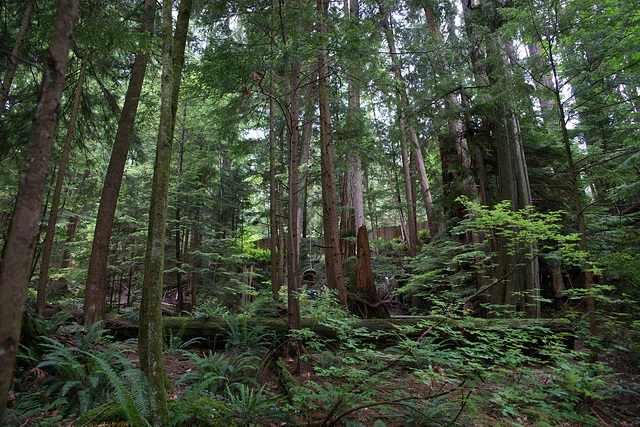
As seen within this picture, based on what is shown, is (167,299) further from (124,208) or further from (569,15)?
(569,15)

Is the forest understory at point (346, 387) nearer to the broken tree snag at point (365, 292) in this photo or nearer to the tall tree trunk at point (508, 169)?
the tall tree trunk at point (508, 169)

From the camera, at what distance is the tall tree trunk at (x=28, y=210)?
1.27 metres

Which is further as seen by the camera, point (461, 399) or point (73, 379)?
point (73, 379)

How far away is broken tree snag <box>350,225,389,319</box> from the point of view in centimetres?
783

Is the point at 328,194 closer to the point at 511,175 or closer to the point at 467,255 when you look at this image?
the point at 467,255

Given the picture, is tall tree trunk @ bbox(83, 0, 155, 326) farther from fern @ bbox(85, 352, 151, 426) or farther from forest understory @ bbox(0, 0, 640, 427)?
fern @ bbox(85, 352, 151, 426)

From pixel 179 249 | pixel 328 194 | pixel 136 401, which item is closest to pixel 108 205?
pixel 179 249

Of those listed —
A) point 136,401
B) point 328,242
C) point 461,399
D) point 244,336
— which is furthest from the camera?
point 328,242

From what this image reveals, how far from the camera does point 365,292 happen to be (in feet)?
27.0

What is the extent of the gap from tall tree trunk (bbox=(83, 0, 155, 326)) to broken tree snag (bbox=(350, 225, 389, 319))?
5.89m

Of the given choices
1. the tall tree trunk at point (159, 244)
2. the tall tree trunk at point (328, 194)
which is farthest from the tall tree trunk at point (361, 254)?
the tall tree trunk at point (159, 244)

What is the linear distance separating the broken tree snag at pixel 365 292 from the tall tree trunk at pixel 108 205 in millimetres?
5889

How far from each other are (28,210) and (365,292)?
7.61 meters

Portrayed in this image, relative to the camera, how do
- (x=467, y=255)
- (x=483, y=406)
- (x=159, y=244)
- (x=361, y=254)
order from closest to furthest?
(x=159, y=244) < (x=483, y=406) < (x=467, y=255) < (x=361, y=254)
